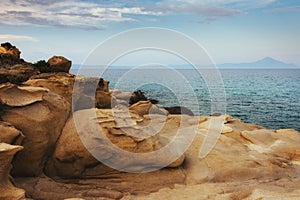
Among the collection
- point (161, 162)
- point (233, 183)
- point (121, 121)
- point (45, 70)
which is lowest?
point (233, 183)

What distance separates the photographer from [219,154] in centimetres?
1166

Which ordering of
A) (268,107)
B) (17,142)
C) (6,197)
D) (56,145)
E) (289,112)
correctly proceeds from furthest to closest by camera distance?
(268,107) < (289,112) < (56,145) < (17,142) < (6,197)

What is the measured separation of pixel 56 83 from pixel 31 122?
124 inches

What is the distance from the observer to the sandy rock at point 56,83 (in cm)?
1207

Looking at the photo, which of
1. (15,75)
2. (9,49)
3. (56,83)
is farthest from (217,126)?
(9,49)

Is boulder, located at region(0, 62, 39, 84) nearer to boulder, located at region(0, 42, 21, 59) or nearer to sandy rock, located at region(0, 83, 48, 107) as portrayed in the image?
sandy rock, located at region(0, 83, 48, 107)

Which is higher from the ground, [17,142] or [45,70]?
[45,70]

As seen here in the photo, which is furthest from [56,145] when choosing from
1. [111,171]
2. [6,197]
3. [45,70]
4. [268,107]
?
[268,107]

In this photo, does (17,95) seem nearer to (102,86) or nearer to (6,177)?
(6,177)

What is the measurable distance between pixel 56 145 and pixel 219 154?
19.8ft

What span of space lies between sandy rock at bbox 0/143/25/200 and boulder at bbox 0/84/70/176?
1580 millimetres

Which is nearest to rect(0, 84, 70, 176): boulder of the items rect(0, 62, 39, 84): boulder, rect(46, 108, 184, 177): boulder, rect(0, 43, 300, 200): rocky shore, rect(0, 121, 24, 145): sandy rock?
rect(0, 43, 300, 200): rocky shore

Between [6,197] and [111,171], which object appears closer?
[6,197]

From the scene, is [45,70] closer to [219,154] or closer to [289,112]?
[219,154]
